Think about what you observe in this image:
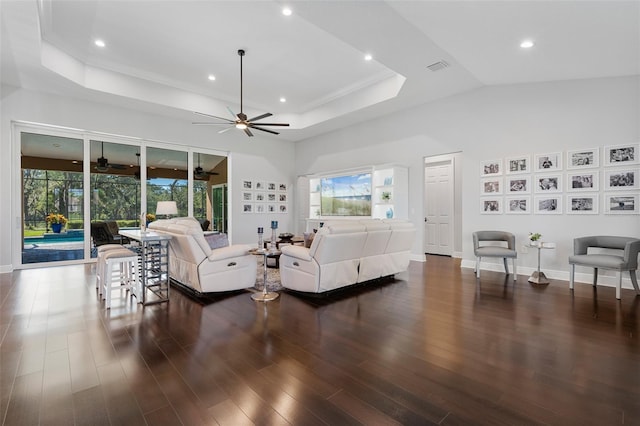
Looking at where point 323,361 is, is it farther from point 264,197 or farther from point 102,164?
point 264,197

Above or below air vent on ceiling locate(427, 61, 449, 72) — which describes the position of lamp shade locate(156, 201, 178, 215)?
below

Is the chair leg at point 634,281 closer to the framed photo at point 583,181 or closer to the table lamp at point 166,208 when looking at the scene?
the framed photo at point 583,181

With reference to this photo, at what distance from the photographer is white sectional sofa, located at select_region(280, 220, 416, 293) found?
3.94 meters

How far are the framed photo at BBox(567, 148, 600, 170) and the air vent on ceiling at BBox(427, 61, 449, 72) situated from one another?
2516mm

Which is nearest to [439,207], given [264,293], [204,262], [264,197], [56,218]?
[264,197]

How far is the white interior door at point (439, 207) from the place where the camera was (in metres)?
8.05

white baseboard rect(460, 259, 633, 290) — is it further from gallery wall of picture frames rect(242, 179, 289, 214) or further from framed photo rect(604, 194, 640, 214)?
gallery wall of picture frames rect(242, 179, 289, 214)

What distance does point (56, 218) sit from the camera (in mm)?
6242

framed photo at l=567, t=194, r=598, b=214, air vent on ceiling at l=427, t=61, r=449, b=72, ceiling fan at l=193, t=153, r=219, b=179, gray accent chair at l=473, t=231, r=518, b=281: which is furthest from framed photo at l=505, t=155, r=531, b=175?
ceiling fan at l=193, t=153, r=219, b=179

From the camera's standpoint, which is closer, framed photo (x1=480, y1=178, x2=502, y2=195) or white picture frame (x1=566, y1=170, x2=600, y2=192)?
white picture frame (x1=566, y1=170, x2=600, y2=192)

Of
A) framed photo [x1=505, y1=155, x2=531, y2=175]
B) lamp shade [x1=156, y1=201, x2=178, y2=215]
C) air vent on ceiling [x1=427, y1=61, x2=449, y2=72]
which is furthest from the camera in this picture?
lamp shade [x1=156, y1=201, x2=178, y2=215]

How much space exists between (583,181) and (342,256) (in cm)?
419

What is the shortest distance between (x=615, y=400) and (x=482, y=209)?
453 centimetres

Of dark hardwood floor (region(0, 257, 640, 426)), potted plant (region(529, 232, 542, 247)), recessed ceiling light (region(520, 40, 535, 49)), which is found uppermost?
recessed ceiling light (region(520, 40, 535, 49))
